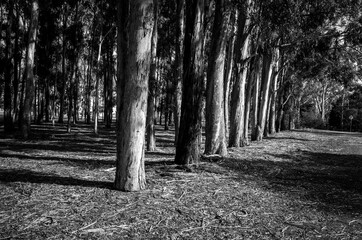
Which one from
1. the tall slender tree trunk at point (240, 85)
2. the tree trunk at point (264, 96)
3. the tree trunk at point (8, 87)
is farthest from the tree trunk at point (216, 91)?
the tree trunk at point (8, 87)

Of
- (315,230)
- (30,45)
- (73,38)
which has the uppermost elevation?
(73,38)

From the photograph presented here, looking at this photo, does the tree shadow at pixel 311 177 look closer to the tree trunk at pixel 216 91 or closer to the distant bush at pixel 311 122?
the tree trunk at pixel 216 91

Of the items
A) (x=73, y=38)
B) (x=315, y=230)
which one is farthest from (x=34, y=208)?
(x=73, y=38)

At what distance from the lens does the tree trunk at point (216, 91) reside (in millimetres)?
8781

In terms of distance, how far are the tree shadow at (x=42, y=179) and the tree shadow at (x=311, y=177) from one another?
305 centimetres

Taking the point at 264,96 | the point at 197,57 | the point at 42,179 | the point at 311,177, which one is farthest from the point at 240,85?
the point at 42,179

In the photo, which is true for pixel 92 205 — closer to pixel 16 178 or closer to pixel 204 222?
pixel 204 222

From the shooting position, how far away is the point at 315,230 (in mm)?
4105

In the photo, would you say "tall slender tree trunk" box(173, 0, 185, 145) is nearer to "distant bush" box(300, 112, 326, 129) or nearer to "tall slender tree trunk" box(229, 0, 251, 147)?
"tall slender tree trunk" box(229, 0, 251, 147)

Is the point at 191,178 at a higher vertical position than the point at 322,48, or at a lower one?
lower

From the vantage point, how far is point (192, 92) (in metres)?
7.56

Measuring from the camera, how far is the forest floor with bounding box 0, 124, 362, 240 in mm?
3896

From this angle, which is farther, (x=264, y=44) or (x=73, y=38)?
(x=73, y=38)

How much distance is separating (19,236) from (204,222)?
2.22 metres
